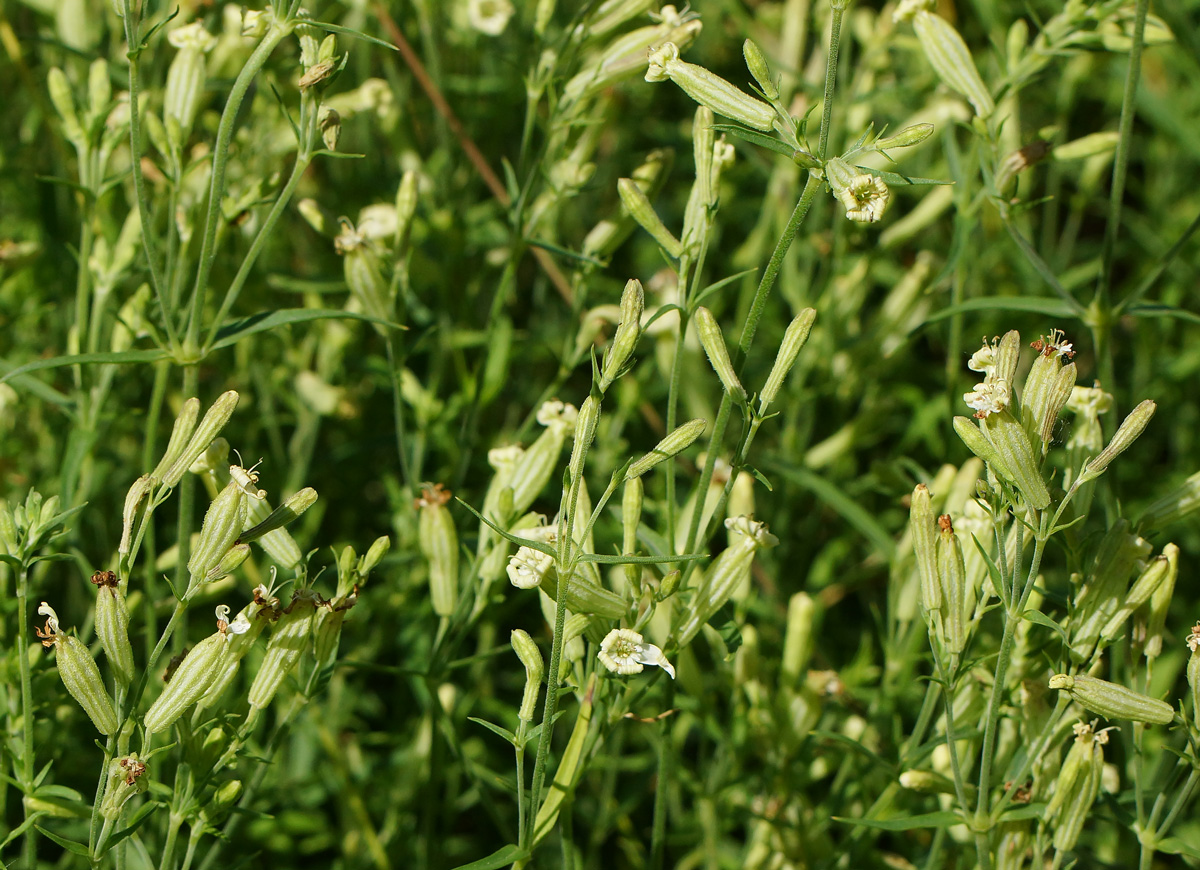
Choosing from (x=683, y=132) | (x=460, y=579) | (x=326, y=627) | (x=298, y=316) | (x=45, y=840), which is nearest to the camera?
(x=326, y=627)

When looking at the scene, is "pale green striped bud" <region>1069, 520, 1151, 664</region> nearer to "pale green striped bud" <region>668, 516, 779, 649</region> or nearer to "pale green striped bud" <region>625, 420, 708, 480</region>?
"pale green striped bud" <region>668, 516, 779, 649</region>

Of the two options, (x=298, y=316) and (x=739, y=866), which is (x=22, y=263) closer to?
(x=298, y=316)

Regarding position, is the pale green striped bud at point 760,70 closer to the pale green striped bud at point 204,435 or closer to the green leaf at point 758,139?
the green leaf at point 758,139

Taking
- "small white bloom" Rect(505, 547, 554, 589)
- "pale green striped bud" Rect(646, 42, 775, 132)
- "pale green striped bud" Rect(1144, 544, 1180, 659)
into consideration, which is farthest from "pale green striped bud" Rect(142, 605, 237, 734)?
"pale green striped bud" Rect(1144, 544, 1180, 659)

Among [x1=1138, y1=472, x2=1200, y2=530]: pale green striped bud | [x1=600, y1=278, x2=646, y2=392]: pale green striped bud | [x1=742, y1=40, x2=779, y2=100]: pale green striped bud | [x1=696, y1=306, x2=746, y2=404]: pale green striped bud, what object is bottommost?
[x1=1138, y1=472, x2=1200, y2=530]: pale green striped bud

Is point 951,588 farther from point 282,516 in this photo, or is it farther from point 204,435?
point 204,435

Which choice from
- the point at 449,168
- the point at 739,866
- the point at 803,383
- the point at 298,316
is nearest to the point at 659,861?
the point at 739,866
